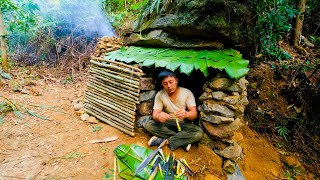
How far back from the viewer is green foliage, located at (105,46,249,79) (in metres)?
2.98

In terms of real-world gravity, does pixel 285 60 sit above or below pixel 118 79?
above

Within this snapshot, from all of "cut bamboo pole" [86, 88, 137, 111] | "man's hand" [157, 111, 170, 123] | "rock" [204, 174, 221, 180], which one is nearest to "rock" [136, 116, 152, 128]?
"cut bamboo pole" [86, 88, 137, 111]

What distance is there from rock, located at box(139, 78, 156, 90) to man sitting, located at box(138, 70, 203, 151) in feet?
0.99

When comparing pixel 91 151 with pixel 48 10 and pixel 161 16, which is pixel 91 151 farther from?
pixel 48 10

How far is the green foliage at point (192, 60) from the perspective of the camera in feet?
9.77

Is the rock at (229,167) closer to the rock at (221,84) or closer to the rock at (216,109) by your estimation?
the rock at (216,109)

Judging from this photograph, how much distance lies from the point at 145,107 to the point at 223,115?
1289 mm

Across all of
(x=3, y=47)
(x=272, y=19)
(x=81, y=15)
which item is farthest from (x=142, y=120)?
(x=81, y=15)

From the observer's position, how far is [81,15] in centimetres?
815

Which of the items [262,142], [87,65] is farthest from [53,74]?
[262,142]

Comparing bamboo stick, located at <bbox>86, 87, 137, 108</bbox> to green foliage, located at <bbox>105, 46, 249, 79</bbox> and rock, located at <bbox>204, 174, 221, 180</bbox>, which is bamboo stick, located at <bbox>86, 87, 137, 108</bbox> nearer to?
green foliage, located at <bbox>105, 46, 249, 79</bbox>

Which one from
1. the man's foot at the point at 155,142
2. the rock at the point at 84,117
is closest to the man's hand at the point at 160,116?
the man's foot at the point at 155,142

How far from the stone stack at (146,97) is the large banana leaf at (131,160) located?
0.68m

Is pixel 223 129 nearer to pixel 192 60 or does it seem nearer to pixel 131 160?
pixel 192 60
